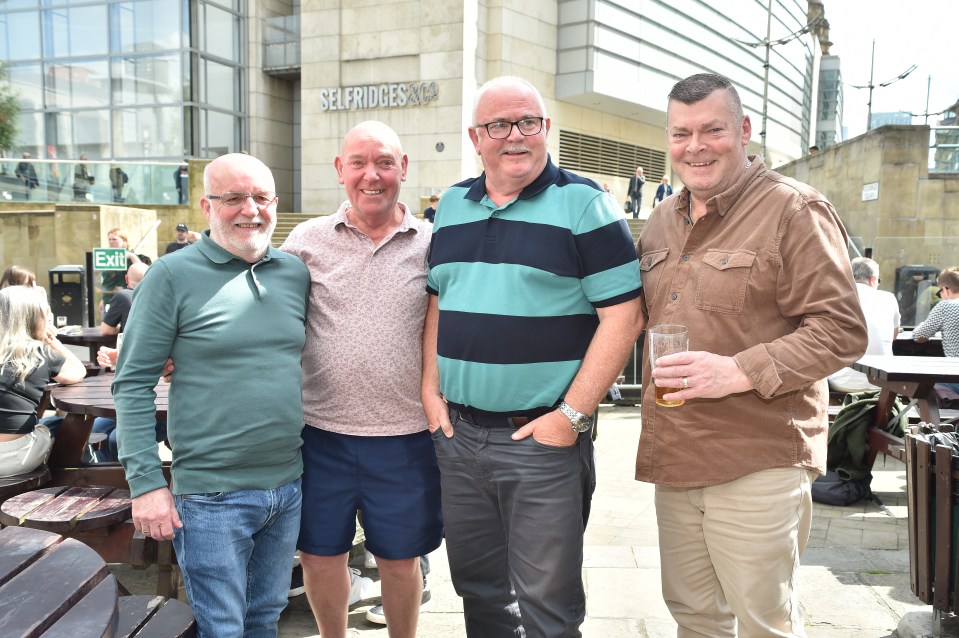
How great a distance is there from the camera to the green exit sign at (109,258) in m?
9.47

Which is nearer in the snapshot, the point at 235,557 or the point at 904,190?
the point at 235,557

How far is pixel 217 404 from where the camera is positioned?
2.41 meters

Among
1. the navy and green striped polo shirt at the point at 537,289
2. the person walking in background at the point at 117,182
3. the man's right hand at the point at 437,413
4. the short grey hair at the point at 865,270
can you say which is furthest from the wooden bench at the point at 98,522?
the person walking in background at the point at 117,182

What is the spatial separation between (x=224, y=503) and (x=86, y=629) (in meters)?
0.77

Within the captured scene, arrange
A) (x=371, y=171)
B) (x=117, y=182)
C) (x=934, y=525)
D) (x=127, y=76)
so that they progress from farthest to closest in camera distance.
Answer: (x=127, y=76) < (x=117, y=182) < (x=934, y=525) < (x=371, y=171)

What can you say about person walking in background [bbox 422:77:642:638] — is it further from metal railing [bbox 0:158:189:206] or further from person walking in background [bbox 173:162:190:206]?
metal railing [bbox 0:158:189:206]

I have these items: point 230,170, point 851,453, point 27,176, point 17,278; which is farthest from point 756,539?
point 27,176

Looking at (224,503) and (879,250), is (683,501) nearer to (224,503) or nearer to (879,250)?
(224,503)

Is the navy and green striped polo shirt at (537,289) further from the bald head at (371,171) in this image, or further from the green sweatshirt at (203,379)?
the green sweatshirt at (203,379)

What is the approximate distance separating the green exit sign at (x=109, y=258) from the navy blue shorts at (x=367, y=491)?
7.84 m

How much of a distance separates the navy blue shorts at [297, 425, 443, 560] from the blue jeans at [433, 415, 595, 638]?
0.22 m

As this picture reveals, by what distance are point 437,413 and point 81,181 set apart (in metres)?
17.6

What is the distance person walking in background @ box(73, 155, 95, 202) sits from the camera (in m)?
17.1

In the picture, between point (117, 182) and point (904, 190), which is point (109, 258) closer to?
point (117, 182)
